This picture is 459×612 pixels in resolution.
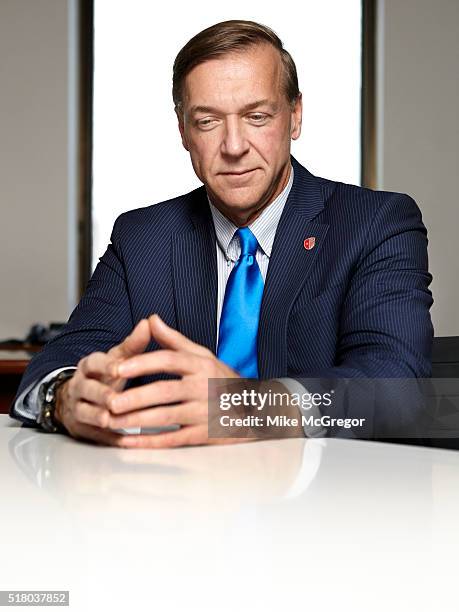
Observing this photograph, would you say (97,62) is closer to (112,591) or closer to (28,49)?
(28,49)

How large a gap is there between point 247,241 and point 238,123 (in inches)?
10.3

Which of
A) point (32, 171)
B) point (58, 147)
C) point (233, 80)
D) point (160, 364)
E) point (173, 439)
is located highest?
point (58, 147)

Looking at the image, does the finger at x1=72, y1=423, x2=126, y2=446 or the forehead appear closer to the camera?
the finger at x1=72, y1=423, x2=126, y2=446

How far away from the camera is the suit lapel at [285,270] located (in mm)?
1848

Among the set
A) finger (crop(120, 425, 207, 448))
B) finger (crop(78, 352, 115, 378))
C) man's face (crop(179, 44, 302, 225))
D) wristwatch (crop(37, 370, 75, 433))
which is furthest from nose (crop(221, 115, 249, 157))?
finger (crop(120, 425, 207, 448))

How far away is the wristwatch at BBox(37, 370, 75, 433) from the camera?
54.2 inches

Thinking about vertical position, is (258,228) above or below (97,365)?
above

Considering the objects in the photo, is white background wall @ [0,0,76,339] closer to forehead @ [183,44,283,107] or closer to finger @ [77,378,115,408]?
forehead @ [183,44,283,107]

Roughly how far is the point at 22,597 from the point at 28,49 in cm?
466

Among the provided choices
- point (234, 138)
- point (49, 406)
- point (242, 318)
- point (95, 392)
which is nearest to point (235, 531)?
point (95, 392)

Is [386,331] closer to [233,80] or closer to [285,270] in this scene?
[285,270]

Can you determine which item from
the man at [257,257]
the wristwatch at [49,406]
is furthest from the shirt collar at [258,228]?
the wristwatch at [49,406]

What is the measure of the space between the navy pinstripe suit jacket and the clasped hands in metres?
0.35

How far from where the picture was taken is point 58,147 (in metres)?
4.82
